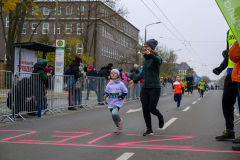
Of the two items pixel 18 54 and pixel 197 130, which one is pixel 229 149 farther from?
pixel 18 54

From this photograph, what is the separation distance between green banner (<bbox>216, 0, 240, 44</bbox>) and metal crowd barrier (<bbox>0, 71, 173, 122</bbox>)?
6.61m

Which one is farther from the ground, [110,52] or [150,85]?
[110,52]

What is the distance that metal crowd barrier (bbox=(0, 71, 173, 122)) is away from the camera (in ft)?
31.6

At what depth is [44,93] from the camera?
11.2m

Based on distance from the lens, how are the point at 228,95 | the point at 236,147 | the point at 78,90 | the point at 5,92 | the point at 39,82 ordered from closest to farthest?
the point at 236,147 → the point at 228,95 → the point at 5,92 → the point at 39,82 → the point at 78,90

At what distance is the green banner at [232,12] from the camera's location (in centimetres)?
474

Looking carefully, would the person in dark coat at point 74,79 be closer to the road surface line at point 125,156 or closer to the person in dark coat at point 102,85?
the person in dark coat at point 102,85

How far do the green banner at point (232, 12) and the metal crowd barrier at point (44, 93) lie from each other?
21.7ft

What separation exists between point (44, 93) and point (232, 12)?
25.5 feet

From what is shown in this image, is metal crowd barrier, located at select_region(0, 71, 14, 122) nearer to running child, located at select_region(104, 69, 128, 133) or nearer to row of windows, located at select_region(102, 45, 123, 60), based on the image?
running child, located at select_region(104, 69, 128, 133)

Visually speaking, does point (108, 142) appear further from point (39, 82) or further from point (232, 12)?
point (39, 82)

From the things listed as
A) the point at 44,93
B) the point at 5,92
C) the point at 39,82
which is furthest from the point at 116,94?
the point at 44,93

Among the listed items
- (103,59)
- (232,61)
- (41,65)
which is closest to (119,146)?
(232,61)

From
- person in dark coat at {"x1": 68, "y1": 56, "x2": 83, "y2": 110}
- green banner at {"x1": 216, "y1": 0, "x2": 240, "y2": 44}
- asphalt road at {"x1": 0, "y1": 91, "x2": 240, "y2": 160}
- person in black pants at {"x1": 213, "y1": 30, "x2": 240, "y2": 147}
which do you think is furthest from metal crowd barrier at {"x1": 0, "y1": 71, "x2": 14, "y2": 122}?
green banner at {"x1": 216, "y1": 0, "x2": 240, "y2": 44}
